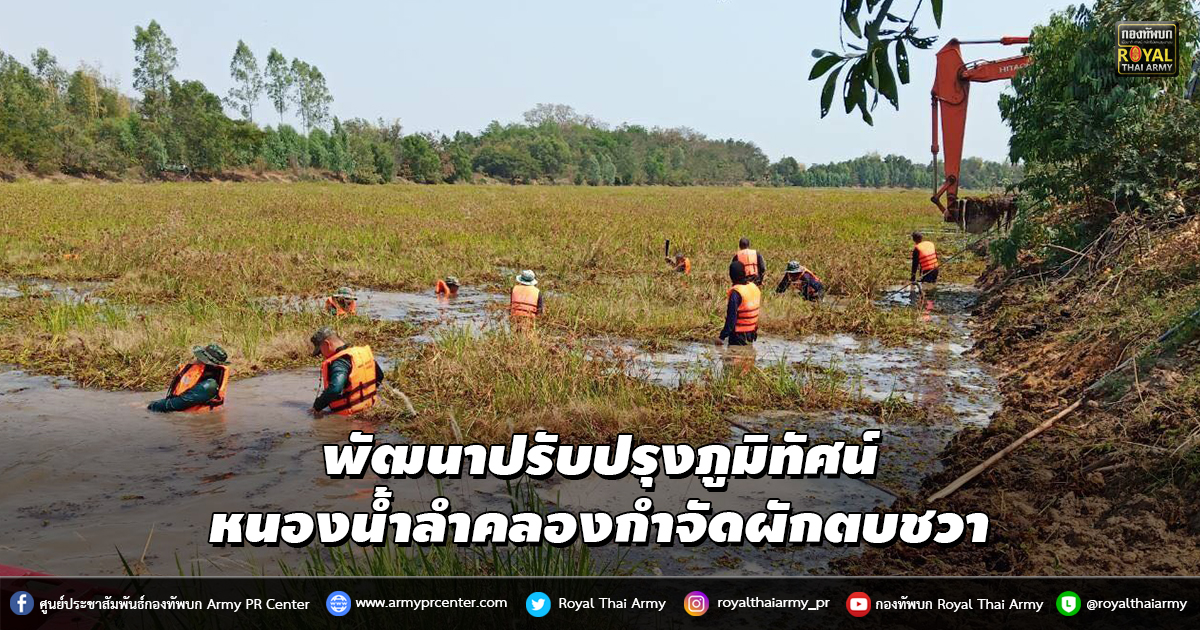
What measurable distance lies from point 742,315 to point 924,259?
7177mm

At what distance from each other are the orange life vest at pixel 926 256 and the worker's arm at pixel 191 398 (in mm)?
12646

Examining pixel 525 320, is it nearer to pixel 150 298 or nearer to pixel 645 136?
pixel 150 298

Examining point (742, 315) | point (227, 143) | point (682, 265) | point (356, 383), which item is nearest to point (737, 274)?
point (742, 315)

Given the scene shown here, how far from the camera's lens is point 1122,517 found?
4914 millimetres

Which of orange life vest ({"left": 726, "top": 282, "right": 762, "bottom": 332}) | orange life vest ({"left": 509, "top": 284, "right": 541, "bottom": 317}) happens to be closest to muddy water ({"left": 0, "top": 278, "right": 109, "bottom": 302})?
orange life vest ({"left": 509, "top": 284, "right": 541, "bottom": 317})

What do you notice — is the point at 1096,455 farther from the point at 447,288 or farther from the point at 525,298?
the point at 447,288

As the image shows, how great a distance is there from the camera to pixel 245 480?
20.9 ft

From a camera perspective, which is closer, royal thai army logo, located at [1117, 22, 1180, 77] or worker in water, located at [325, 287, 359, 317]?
worker in water, located at [325, 287, 359, 317]

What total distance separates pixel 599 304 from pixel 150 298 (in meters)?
7.16
